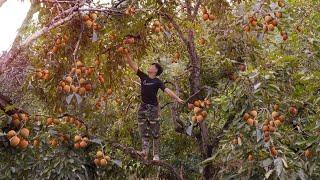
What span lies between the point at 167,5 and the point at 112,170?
2.36 metres

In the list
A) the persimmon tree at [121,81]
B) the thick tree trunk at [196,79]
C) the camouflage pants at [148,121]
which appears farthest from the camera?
the thick tree trunk at [196,79]

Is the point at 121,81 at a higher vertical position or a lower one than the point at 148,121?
higher

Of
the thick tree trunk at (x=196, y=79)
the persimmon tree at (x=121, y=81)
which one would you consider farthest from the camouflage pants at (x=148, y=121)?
the thick tree trunk at (x=196, y=79)

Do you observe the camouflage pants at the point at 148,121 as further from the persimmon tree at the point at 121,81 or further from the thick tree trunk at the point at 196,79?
the thick tree trunk at the point at 196,79

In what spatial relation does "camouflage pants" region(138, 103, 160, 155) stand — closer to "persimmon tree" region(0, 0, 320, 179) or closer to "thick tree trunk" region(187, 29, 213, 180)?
"persimmon tree" region(0, 0, 320, 179)

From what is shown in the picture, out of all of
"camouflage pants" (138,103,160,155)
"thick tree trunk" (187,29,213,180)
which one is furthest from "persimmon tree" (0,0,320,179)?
"camouflage pants" (138,103,160,155)

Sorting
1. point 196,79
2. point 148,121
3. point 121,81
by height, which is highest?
point 121,81

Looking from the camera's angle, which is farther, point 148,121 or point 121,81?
point 148,121

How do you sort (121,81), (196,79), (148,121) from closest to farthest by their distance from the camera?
1. (121,81)
2. (148,121)
3. (196,79)

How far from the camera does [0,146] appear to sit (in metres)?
→ 3.54

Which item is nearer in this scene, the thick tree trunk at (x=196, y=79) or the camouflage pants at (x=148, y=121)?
the camouflage pants at (x=148, y=121)

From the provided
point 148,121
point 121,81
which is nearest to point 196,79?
point 148,121

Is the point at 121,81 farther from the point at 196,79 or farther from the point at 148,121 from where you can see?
the point at 196,79

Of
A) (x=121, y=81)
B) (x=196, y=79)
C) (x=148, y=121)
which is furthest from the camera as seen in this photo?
(x=196, y=79)
